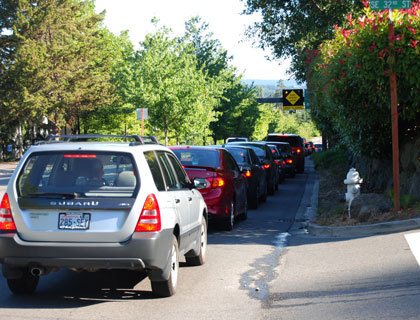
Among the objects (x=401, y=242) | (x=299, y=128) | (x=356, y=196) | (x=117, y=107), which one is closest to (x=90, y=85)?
(x=117, y=107)

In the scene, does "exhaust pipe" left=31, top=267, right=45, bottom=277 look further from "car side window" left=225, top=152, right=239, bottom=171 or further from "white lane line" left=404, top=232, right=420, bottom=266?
"car side window" left=225, top=152, right=239, bottom=171

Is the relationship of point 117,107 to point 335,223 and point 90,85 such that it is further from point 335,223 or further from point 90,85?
point 335,223

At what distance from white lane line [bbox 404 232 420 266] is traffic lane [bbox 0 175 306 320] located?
188 cm

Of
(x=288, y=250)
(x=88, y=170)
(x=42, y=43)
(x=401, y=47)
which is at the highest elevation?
(x=42, y=43)

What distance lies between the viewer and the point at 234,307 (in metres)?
7.25

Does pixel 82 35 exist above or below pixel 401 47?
above

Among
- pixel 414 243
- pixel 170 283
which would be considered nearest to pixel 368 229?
pixel 414 243

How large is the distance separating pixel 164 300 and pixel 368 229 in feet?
17.6

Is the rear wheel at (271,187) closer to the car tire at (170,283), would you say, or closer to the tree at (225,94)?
the car tire at (170,283)

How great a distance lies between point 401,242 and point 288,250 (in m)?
1.74

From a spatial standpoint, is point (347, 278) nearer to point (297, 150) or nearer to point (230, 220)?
point (230, 220)

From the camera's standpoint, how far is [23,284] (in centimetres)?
770

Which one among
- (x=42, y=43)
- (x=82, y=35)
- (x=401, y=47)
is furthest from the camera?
(x=82, y=35)

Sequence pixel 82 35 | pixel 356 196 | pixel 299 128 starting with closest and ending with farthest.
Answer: pixel 356 196 → pixel 82 35 → pixel 299 128
